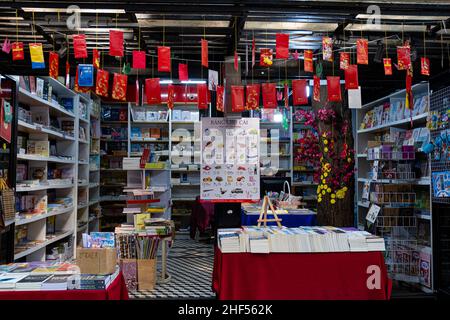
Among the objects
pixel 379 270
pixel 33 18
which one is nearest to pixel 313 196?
pixel 379 270

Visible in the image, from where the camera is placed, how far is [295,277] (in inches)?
139

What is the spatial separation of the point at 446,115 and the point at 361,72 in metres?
1.21

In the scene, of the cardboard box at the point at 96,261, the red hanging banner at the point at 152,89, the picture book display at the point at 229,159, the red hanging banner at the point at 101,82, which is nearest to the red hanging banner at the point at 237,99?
the picture book display at the point at 229,159

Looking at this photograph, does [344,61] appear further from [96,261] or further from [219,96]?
[96,261]

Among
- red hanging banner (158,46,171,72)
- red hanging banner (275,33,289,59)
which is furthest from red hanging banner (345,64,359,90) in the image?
red hanging banner (158,46,171,72)

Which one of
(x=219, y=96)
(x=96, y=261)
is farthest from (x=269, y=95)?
(x=96, y=261)

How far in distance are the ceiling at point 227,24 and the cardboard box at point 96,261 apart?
74.0 inches

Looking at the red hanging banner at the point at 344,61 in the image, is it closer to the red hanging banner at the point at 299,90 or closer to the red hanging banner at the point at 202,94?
the red hanging banner at the point at 299,90

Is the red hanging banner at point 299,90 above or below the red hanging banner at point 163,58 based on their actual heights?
below

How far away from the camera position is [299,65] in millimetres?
5438

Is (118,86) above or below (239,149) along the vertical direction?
above

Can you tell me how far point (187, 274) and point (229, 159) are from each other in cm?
187

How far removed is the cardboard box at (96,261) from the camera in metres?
3.00
